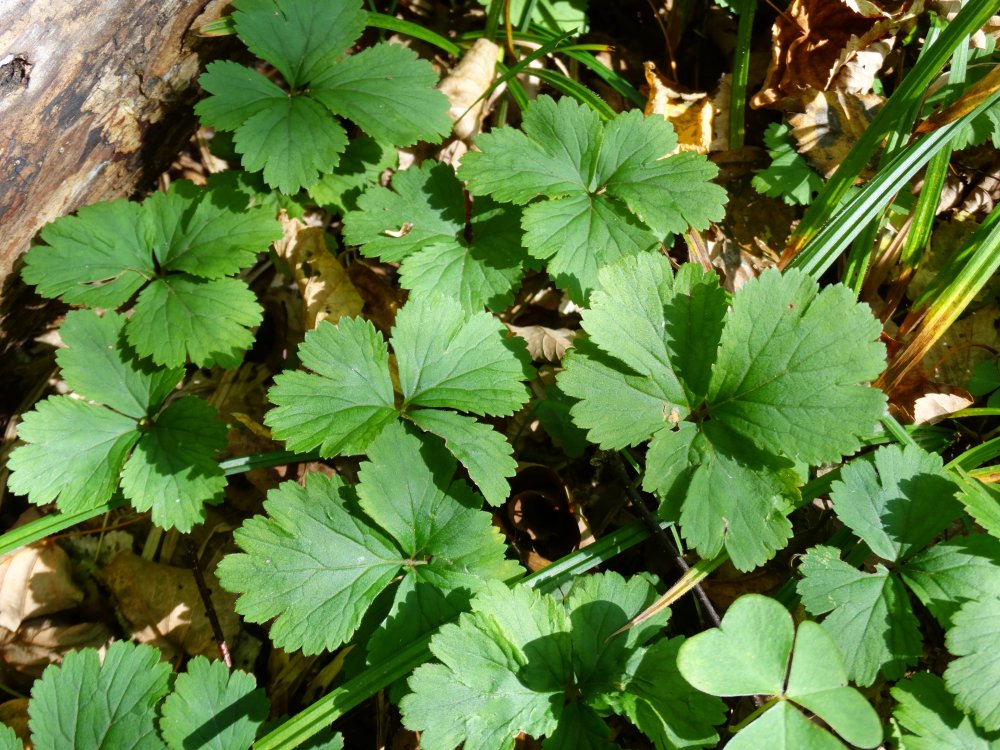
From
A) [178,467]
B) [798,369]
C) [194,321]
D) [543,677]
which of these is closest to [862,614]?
[798,369]

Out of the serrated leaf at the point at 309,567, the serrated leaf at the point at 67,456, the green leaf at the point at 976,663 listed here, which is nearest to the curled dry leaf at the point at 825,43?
the green leaf at the point at 976,663

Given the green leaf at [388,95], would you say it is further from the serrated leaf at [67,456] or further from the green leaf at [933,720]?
the green leaf at [933,720]

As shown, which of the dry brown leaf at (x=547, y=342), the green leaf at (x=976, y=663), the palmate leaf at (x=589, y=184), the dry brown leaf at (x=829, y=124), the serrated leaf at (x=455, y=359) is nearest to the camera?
the green leaf at (x=976, y=663)

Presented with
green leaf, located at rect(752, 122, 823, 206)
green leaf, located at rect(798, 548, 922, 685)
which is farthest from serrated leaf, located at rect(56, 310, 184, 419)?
green leaf, located at rect(752, 122, 823, 206)

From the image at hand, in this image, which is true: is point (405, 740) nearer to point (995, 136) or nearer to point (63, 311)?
point (63, 311)

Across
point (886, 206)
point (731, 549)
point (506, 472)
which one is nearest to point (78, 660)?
point (506, 472)

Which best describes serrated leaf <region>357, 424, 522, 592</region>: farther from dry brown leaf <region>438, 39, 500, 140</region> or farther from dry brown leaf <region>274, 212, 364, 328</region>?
dry brown leaf <region>438, 39, 500, 140</region>

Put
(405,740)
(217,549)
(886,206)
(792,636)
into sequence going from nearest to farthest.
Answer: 1. (792,636)
2. (405,740)
3. (886,206)
4. (217,549)
